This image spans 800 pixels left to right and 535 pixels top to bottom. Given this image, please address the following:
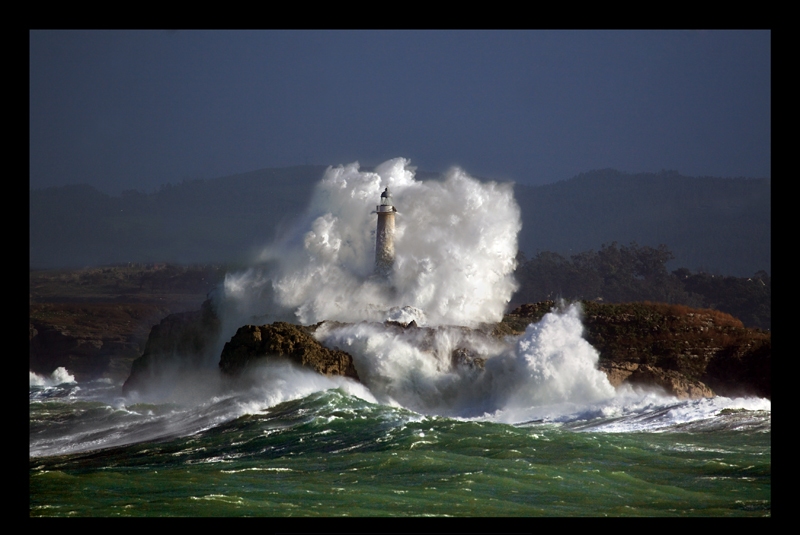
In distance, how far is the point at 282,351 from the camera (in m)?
23.5

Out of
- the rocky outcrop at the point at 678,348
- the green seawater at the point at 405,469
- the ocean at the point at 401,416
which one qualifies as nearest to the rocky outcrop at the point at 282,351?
the ocean at the point at 401,416

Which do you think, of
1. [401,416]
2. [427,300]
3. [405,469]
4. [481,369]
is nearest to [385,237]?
[427,300]

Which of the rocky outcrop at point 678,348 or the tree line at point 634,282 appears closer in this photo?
the rocky outcrop at point 678,348

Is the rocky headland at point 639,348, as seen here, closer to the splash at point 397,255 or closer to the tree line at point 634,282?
the splash at point 397,255

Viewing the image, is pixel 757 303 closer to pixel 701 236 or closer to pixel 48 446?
pixel 701 236

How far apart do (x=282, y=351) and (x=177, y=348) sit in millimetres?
8890

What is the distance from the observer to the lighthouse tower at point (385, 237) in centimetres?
3020

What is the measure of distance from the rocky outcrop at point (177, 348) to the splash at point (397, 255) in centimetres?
112

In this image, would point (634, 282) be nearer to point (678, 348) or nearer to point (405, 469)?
point (678, 348)

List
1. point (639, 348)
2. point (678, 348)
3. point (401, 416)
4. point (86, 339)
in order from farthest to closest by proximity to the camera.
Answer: point (86, 339) < point (639, 348) < point (678, 348) < point (401, 416)

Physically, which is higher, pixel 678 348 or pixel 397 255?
pixel 397 255

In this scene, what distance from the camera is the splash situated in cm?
2973
